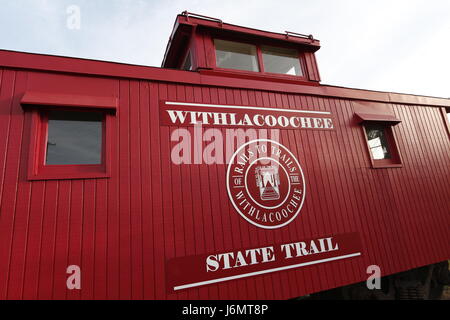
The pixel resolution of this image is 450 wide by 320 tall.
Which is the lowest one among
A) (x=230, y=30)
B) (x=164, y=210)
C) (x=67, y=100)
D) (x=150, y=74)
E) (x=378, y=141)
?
(x=164, y=210)

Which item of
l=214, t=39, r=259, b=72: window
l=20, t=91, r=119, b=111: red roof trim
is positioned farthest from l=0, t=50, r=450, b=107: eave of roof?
l=214, t=39, r=259, b=72: window

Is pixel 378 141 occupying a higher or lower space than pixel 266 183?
higher

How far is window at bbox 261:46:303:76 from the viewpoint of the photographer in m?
4.84

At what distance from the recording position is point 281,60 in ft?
16.4

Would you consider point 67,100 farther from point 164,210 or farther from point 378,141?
point 378,141

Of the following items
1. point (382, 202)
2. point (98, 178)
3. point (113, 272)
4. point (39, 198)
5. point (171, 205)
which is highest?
point (98, 178)

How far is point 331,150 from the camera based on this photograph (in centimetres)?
429

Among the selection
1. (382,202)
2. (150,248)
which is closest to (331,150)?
(382,202)

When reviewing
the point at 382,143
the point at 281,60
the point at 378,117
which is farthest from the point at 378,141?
the point at 281,60

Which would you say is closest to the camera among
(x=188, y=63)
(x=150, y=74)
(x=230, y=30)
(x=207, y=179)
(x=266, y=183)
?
(x=207, y=179)

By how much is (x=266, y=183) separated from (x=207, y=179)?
3.50ft

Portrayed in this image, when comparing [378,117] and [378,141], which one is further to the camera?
[378,141]
